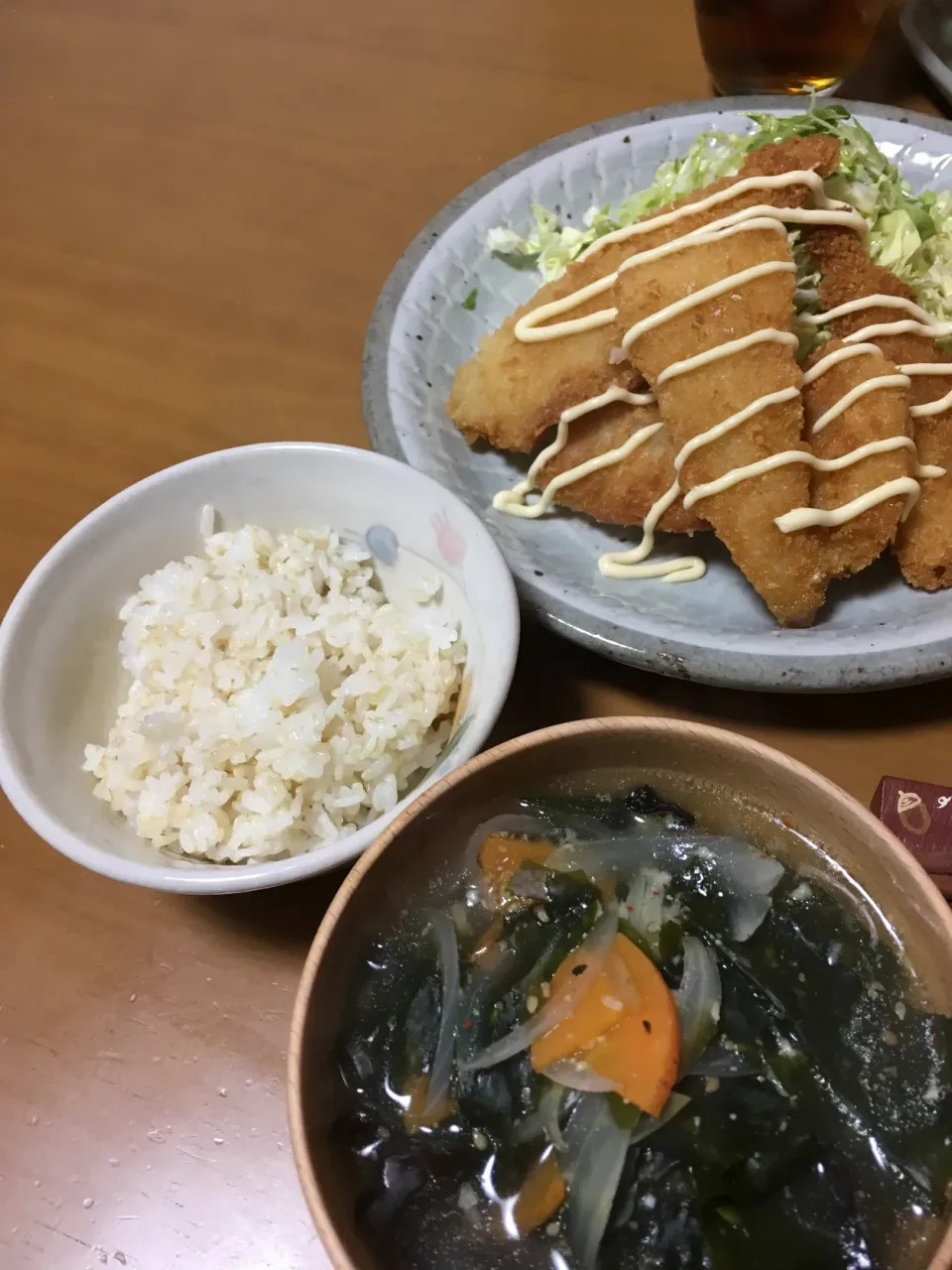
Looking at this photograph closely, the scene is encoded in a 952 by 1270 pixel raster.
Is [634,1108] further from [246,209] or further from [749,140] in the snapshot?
[246,209]

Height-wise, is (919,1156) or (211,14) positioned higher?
(211,14)

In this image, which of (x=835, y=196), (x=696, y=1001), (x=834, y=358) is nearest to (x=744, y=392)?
(x=834, y=358)

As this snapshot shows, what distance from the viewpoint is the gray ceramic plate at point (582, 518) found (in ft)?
3.51

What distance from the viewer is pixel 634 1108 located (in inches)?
24.2

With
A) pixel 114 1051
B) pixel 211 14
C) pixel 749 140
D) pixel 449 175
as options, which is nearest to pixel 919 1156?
pixel 114 1051

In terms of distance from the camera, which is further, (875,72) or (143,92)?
(143,92)

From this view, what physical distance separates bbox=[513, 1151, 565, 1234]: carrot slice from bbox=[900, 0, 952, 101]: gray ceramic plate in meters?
1.86

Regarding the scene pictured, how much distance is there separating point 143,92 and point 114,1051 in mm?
1903

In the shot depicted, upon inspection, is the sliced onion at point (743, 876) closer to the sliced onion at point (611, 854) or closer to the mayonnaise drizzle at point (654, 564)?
the sliced onion at point (611, 854)

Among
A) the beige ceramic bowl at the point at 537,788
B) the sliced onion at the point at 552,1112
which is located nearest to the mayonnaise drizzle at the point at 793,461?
the beige ceramic bowl at the point at 537,788

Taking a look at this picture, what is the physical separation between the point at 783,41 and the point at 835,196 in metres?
0.42

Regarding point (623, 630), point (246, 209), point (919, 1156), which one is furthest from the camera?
point (246, 209)

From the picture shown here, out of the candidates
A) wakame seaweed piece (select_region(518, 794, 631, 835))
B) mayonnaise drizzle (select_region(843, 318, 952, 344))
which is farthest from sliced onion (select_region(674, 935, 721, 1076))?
mayonnaise drizzle (select_region(843, 318, 952, 344))

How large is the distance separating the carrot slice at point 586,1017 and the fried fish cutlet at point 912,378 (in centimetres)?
80
